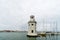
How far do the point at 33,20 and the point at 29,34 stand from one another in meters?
3.88

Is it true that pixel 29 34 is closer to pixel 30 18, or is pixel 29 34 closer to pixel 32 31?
pixel 32 31

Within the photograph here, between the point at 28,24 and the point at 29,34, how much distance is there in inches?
107

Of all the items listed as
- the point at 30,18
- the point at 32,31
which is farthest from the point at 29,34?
the point at 30,18

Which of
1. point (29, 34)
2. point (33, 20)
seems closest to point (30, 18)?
point (33, 20)

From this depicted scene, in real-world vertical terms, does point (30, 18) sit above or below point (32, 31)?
above

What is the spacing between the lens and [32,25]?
50531 mm

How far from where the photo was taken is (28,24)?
50812 millimetres

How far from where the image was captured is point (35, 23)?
167 ft

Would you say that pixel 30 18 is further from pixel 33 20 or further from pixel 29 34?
pixel 29 34

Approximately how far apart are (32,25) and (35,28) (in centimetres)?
123

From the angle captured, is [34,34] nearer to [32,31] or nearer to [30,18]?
[32,31]

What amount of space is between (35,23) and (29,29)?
2.31 meters

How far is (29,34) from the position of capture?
164 feet

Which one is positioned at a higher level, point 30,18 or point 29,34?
point 30,18
